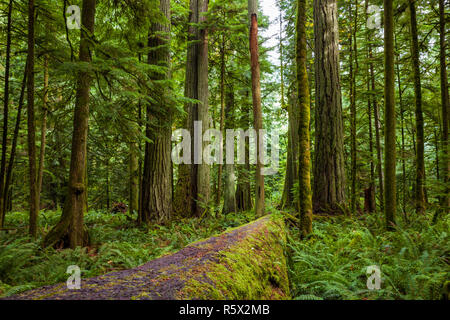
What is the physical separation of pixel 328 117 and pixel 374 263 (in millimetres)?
5180

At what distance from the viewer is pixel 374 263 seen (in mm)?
3555

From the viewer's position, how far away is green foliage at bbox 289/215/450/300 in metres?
2.76

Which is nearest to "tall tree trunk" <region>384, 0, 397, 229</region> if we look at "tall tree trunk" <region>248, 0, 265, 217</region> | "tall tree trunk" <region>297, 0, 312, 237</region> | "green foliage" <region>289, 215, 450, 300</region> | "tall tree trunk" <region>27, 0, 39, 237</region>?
"green foliage" <region>289, 215, 450, 300</region>

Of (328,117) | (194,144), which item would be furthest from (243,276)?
(194,144)

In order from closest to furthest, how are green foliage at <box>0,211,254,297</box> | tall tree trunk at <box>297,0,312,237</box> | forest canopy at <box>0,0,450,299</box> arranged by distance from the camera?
1. green foliage at <box>0,211,254,297</box>
2. forest canopy at <box>0,0,450,299</box>
3. tall tree trunk at <box>297,0,312,237</box>

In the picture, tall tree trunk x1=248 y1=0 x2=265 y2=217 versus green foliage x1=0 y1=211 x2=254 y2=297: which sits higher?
tall tree trunk x1=248 y1=0 x2=265 y2=217

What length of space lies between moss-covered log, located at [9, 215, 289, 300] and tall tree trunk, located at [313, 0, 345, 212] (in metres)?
4.60

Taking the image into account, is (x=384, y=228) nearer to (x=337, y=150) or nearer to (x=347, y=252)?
(x=347, y=252)

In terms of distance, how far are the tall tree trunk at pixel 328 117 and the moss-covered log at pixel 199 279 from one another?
460 centimetres

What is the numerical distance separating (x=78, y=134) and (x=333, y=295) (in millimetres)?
5829

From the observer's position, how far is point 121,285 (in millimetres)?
1938

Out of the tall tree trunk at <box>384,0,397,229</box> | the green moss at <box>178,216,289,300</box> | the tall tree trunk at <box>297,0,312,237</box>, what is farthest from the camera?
the tall tree trunk at <box>297,0,312,237</box>

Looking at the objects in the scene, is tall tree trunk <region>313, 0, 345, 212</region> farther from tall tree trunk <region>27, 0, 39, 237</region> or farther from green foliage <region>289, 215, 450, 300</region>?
tall tree trunk <region>27, 0, 39, 237</region>
